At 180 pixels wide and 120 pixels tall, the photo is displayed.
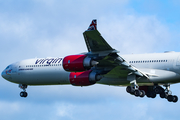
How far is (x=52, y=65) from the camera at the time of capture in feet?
102

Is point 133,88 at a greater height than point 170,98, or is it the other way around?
point 133,88

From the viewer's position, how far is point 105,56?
76.1ft

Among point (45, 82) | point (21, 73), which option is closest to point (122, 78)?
point (45, 82)

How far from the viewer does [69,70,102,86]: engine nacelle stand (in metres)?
26.8

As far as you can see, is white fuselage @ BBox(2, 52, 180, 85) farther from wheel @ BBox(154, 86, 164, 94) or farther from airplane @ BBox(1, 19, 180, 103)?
wheel @ BBox(154, 86, 164, 94)

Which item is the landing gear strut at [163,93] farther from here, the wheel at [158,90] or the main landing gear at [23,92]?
the main landing gear at [23,92]

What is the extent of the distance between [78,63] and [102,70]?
3855 mm

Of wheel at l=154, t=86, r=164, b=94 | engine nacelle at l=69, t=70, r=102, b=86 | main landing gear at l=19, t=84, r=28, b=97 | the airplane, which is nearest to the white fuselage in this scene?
the airplane

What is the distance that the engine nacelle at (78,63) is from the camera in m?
23.8

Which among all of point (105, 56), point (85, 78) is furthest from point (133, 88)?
point (105, 56)

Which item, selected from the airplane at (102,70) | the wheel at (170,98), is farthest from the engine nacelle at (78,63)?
the wheel at (170,98)

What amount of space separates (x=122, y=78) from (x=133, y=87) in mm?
1503

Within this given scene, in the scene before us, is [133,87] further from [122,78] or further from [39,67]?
[39,67]

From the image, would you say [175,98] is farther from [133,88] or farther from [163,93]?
[133,88]
